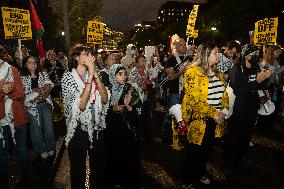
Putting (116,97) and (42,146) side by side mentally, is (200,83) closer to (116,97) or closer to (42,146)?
(116,97)

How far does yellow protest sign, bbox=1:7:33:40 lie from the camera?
28.7ft

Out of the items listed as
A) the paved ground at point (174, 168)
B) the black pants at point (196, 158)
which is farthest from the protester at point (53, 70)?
the black pants at point (196, 158)

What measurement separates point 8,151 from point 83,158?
127 cm

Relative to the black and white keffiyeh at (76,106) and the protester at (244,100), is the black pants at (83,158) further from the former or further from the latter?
the protester at (244,100)

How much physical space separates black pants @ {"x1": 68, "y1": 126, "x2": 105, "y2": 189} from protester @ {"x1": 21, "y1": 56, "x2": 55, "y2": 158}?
8.59 ft

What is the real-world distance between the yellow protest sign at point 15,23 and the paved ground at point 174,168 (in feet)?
8.98

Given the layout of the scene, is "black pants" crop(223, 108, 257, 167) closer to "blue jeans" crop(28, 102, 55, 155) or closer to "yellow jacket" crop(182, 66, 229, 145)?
"yellow jacket" crop(182, 66, 229, 145)

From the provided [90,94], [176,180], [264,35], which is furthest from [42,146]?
[264,35]

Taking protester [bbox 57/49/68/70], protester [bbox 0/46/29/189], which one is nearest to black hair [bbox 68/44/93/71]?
protester [bbox 0/46/29/189]

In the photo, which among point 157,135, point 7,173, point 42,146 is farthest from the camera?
point 157,135

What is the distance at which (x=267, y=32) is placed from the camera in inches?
363

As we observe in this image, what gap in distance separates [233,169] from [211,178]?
0.62m

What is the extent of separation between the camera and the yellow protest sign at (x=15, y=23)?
28.7 feet

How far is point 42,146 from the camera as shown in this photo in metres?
7.10
